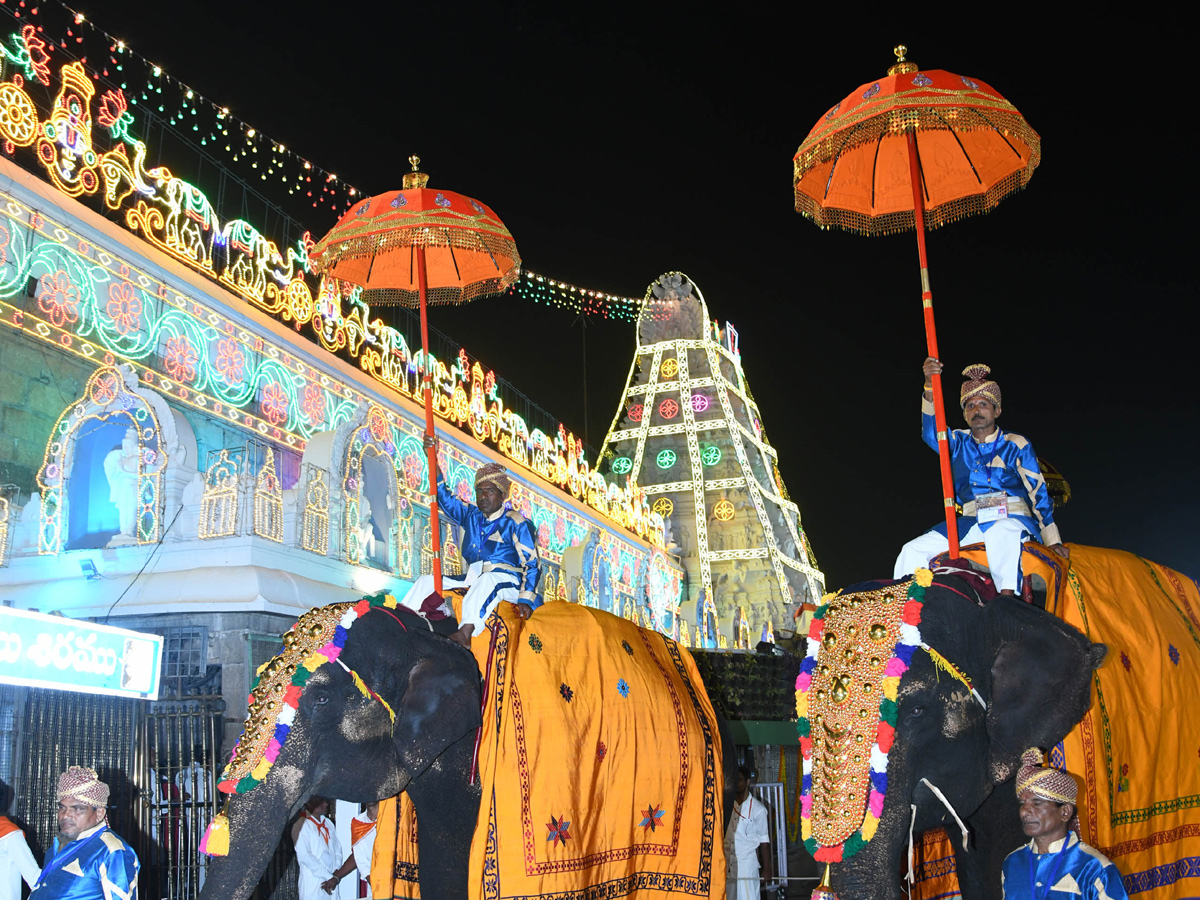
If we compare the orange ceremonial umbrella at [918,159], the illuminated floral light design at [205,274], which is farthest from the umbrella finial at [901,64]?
the illuminated floral light design at [205,274]

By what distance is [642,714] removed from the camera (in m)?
5.91

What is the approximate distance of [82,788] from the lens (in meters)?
5.25

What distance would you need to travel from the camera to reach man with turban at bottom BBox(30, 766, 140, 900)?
16.7 ft

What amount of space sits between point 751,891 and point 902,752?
6.05 meters

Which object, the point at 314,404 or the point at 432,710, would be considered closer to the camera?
the point at 432,710

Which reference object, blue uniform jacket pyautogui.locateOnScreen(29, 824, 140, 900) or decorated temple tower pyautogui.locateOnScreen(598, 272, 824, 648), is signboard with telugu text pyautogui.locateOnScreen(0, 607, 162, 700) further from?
decorated temple tower pyautogui.locateOnScreen(598, 272, 824, 648)

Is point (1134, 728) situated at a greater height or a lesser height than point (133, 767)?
greater

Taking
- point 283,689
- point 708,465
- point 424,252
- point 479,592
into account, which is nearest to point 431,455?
point 479,592

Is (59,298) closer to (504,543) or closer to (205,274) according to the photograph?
(205,274)

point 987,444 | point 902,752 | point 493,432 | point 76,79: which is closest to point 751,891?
point 987,444

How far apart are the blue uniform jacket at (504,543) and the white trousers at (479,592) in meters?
0.06

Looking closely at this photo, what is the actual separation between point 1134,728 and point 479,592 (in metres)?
3.20

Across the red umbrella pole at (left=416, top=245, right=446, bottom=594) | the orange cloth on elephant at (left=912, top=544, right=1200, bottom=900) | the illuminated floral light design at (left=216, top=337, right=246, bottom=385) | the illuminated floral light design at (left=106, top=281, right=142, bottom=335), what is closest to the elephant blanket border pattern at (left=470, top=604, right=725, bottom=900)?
the red umbrella pole at (left=416, top=245, right=446, bottom=594)

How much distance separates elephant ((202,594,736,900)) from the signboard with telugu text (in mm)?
3798
